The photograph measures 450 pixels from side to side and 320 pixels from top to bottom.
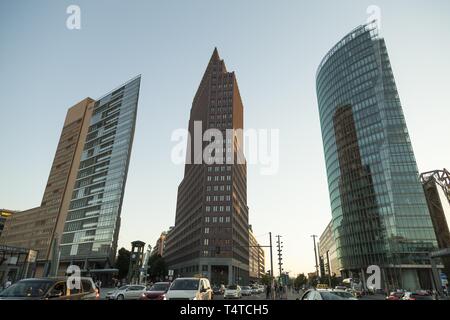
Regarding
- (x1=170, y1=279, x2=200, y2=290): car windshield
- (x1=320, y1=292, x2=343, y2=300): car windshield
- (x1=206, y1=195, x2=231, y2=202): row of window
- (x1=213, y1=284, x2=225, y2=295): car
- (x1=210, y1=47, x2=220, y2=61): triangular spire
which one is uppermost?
(x1=210, y1=47, x2=220, y2=61): triangular spire

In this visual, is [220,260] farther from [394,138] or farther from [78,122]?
[78,122]

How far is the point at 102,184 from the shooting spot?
352 feet

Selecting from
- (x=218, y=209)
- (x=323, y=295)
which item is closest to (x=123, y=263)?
(x=218, y=209)

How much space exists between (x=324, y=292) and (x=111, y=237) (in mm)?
95194

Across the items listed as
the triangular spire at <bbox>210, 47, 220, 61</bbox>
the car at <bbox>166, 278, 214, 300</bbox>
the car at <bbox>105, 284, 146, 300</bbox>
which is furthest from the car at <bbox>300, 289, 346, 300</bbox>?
the triangular spire at <bbox>210, 47, 220, 61</bbox>

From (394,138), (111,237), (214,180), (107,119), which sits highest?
(107,119)

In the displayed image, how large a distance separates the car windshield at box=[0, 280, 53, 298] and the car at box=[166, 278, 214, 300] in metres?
5.10

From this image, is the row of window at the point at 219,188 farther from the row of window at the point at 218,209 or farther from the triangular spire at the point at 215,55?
the triangular spire at the point at 215,55

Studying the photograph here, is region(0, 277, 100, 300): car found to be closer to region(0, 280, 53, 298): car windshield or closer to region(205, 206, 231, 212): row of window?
region(0, 280, 53, 298): car windshield

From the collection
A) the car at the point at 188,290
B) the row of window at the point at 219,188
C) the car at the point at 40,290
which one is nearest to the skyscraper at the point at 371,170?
the row of window at the point at 219,188

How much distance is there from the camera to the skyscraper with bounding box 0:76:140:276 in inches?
3875

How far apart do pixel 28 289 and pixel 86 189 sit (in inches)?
4507

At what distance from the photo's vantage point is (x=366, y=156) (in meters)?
91.5
